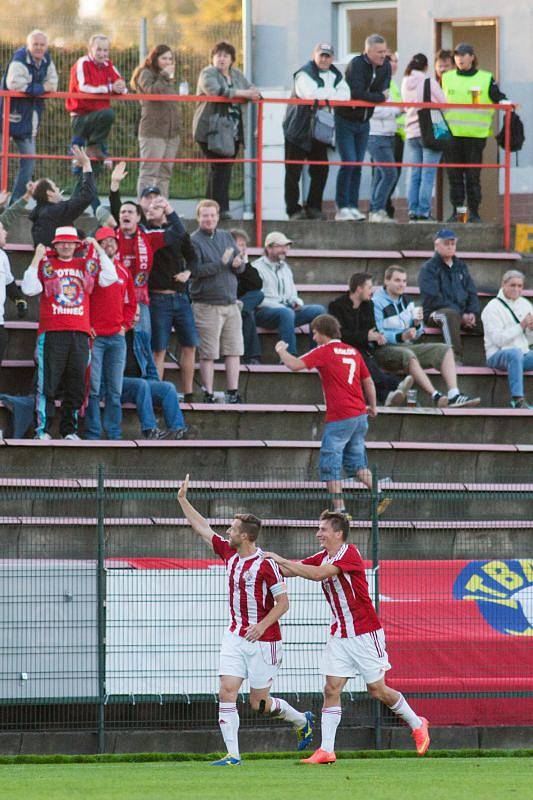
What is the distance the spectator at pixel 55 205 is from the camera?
16.4 metres

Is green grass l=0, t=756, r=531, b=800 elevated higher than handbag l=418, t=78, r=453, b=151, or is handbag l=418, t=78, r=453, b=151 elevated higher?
handbag l=418, t=78, r=453, b=151

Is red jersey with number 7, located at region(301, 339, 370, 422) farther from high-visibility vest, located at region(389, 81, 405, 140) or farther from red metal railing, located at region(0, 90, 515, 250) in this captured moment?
high-visibility vest, located at region(389, 81, 405, 140)

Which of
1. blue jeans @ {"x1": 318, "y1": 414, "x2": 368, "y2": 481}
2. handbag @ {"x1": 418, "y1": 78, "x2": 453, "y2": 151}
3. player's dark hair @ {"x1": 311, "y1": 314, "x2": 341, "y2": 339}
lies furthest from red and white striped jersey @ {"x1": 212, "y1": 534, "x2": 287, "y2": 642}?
handbag @ {"x1": 418, "y1": 78, "x2": 453, "y2": 151}

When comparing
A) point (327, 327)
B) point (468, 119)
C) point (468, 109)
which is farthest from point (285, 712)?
point (468, 119)

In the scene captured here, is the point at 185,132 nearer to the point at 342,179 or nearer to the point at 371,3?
the point at 371,3

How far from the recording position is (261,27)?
24172 millimetres

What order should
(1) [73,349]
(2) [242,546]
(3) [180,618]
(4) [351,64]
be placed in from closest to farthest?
(2) [242,546], (3) [180,618], (1) [73,349], (4) [351,64]

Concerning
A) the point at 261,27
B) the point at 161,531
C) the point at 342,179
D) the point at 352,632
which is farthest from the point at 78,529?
the point at 261,27

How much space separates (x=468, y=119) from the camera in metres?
20.5

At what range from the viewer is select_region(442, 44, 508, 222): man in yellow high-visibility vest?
2048cm

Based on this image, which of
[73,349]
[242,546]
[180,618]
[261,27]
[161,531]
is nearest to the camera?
[242,546]

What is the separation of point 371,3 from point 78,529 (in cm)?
1272

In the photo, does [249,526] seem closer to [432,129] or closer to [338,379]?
[338,379]

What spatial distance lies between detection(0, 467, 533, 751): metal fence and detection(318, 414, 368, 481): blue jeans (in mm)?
583
